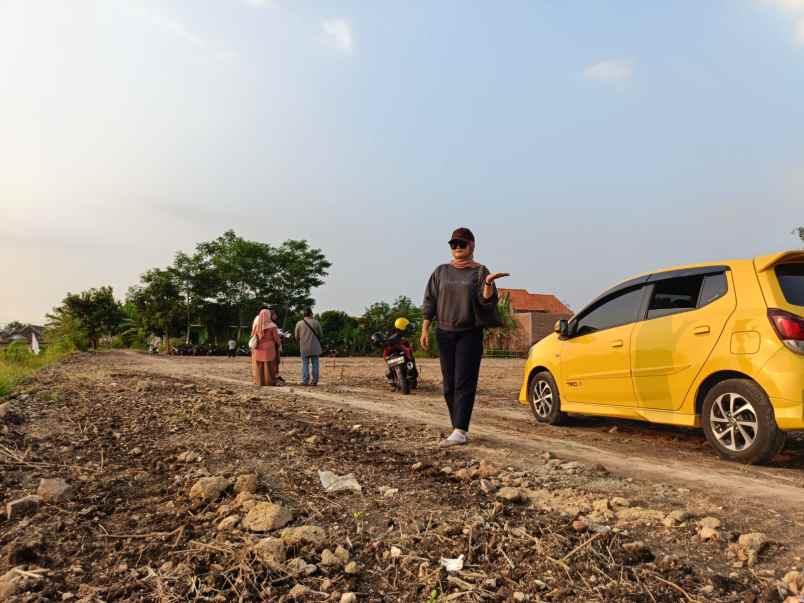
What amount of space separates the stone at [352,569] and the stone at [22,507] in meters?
1.86

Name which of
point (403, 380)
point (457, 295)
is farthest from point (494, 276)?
point (403, 380)

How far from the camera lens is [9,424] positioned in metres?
5.60

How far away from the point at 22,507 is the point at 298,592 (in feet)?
6.02

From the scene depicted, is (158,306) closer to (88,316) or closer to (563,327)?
(88,316)

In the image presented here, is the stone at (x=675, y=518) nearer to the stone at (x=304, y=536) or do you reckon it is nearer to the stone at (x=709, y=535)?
the stone at (x=709, y=535)

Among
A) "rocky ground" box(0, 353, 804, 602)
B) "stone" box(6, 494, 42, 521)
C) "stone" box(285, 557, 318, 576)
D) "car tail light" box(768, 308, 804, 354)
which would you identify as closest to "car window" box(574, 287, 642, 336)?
"car tail light" box(768, 308, 804, 354)

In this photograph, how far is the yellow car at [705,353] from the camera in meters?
4.29

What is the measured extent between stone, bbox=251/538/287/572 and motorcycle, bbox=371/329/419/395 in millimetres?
8434

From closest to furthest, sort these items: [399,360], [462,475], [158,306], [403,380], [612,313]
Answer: [462,475], [612,313], [403,380], [399,360], [158,306]

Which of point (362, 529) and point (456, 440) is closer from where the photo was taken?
point (362, 529)

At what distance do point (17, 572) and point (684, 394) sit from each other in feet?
16.1

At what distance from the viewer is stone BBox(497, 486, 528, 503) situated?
3.27 metres

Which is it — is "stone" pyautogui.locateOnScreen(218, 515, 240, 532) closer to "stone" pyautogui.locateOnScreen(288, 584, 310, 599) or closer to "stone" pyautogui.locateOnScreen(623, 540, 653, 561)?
"stone" pyautogui.locateOnScreen(288, 584, 310, 599)

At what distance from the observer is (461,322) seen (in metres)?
5.05
